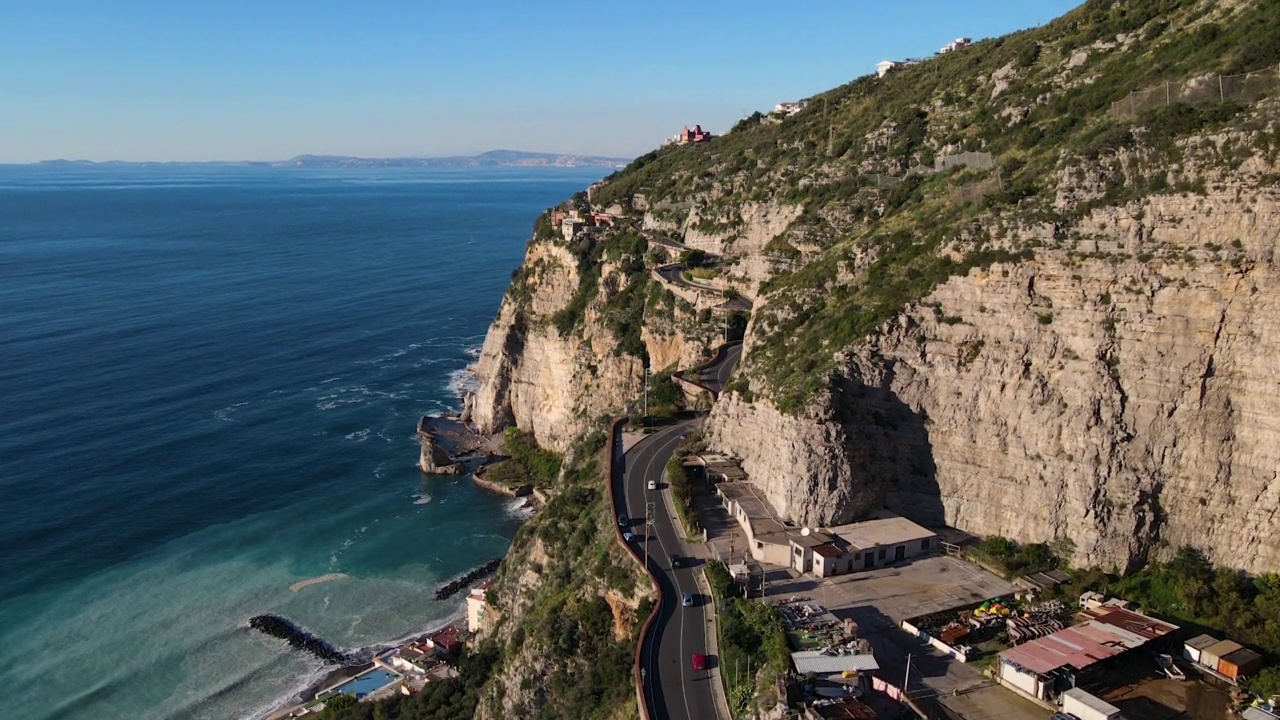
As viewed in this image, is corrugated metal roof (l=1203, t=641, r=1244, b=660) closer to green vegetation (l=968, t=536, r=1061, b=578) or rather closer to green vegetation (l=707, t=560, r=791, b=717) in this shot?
green vegetation (l=968, t=536, r=1061, b=578)

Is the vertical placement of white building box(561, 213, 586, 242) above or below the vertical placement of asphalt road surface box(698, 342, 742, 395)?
above

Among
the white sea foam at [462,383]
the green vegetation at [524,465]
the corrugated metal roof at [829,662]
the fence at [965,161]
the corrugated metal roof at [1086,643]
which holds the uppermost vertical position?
the fence at [965,161]

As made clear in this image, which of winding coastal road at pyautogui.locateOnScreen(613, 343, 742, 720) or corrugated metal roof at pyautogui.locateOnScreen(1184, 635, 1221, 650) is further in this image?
winding coastal road at pyautogui.locateOnScreen(613, 343, 742, 720)

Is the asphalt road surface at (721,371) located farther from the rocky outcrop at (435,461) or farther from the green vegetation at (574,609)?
the rocky outcrop at (435,461)

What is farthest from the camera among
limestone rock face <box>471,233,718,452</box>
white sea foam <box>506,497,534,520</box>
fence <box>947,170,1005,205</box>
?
white sea foam <box>506,497,534,520</box>

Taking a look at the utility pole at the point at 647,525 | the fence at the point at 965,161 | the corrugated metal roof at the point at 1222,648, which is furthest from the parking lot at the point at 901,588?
the fence at the point at 965,161

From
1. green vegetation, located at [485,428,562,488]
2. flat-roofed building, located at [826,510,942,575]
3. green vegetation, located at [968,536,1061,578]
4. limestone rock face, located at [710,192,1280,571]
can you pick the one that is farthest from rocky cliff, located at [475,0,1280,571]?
green vegetation, located at [485,428,562,488]
